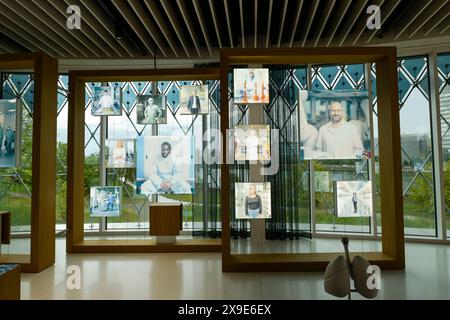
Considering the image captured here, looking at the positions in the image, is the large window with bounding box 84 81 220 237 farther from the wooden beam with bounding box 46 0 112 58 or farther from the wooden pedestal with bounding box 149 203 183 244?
the wooden pedestal with bounding box 149 203 183 244

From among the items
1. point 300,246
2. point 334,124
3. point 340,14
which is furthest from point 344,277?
point 340,14

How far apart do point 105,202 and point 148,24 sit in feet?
10.8

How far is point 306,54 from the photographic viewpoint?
4.72 m

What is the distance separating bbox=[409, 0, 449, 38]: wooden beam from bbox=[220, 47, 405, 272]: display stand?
104 cm

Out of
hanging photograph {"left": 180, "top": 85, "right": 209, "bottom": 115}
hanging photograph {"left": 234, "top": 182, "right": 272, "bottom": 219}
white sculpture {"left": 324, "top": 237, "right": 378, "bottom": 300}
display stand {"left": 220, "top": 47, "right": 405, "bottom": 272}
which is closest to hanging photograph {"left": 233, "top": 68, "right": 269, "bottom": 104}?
display stand {"left": 220, "top": 47, "right": 405, "bottom": 272}

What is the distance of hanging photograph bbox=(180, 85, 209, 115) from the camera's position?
6.37m

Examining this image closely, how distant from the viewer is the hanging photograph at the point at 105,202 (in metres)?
6.11

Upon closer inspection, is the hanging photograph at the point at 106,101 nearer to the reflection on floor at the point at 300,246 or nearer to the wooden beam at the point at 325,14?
the reflection on floor at the point at 300,246

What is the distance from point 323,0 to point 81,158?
16.9ft

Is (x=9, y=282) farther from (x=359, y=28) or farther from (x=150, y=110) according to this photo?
(x=359, y=28)

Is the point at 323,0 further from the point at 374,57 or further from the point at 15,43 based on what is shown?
the point at 15,43

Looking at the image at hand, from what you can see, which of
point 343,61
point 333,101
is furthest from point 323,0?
point 333,101

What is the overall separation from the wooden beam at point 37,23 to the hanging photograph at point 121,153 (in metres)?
2.02

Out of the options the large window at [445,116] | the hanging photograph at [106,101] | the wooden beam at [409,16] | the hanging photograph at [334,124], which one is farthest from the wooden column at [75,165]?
the large window at [445,116]
